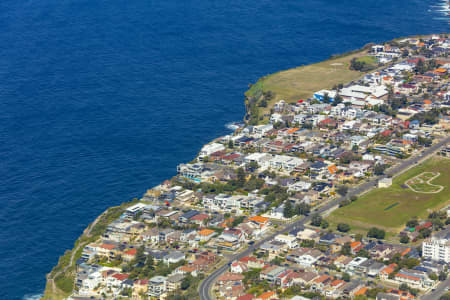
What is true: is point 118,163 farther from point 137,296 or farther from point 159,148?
point 137,296

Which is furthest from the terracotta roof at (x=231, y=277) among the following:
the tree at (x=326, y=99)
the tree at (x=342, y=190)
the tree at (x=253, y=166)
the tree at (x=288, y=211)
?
the tree at (x=326, y=99)

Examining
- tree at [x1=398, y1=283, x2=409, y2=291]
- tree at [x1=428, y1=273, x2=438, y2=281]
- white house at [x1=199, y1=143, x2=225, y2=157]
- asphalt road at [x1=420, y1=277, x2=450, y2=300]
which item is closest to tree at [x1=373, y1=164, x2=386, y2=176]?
white house at [x1=199, y1=143, x2=225, y2=157]

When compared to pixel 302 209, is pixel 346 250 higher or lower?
lower

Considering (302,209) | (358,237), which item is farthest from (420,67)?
(358,237)

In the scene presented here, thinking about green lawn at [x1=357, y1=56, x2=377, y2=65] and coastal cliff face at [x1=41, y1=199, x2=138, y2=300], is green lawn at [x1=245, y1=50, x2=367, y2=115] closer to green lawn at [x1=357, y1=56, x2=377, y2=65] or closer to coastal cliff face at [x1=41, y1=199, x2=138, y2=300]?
green lawn at [x1=357, y1=56, x2=377, y2=65]

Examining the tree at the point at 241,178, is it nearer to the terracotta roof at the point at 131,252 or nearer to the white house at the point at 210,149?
the white house at the point at 210,149

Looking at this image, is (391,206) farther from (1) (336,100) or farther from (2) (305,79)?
(2) (305,79)
